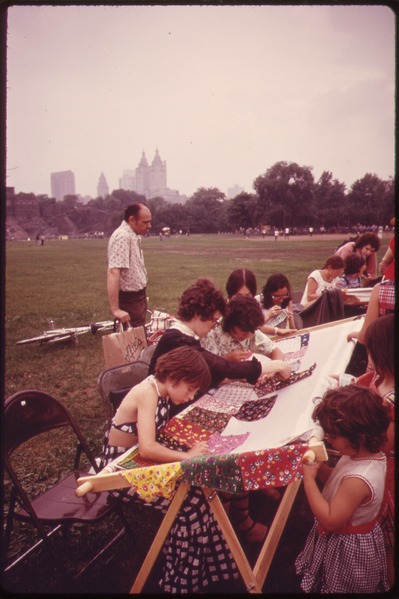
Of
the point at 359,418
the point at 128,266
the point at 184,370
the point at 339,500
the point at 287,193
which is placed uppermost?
the point at 287,193

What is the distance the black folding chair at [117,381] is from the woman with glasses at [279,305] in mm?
1511

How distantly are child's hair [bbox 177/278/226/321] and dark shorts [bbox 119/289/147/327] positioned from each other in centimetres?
189

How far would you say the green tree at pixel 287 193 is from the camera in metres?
46.2

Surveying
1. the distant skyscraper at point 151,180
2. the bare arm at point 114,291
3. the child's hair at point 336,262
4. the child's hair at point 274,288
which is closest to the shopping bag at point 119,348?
the bare arm at point 114,291

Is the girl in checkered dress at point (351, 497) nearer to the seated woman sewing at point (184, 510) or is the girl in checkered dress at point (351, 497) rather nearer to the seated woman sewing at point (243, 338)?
the seated woman sewing at point (184, 510)

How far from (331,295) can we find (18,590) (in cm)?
350

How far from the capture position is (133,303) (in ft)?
16.4

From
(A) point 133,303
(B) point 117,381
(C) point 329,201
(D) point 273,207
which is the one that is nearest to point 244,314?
(B) point 117,381

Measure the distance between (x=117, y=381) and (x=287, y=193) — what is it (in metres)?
45.9

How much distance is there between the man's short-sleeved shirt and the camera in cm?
471

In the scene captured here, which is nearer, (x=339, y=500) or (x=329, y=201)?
(x=339, y=500)

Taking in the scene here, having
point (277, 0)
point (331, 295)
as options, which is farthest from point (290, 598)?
point (331, 295)

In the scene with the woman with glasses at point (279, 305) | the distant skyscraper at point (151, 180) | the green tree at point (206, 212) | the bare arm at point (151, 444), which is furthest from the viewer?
the distant skyscraper at point (151, 180)

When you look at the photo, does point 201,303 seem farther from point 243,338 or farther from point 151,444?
point 151,444
